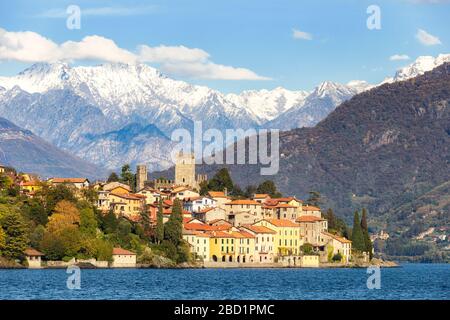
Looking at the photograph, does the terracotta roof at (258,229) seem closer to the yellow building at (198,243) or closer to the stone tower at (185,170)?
the yellow building at (198,243)

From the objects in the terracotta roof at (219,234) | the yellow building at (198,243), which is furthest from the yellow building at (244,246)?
the yellow building at (198,243)

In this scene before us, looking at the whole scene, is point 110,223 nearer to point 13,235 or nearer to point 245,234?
point 13,235

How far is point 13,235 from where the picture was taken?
4222 inches

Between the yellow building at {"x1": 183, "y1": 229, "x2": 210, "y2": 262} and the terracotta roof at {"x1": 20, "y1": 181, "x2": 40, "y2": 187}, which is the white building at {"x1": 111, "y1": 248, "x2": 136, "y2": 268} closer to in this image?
the yellow building at {"x1": 183, "y1": 229, "x2": 210, "y2": 262}

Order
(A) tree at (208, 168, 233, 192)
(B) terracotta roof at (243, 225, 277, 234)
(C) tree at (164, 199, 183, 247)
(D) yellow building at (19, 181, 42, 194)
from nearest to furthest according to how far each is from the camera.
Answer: (C) tree at (164, 199, 183, 247)
(B) terracotta roof at (243, 225, 277, 234)
(D) yellow building at (19, 181, 42, 194)
(A) tree at (208, 168, 233, 192)

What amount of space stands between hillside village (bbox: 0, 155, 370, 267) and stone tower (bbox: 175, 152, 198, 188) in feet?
69.3

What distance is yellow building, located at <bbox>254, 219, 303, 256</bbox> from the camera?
445 feet

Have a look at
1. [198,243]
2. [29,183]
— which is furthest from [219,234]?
[29,183]

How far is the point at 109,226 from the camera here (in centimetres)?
12169

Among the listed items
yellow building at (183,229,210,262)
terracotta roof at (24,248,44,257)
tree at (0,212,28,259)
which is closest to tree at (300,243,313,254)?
yellow building at (183,229,210,262)

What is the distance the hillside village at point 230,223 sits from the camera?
130125mm

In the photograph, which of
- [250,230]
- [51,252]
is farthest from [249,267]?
[51,252]

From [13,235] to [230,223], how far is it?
37.4 m
